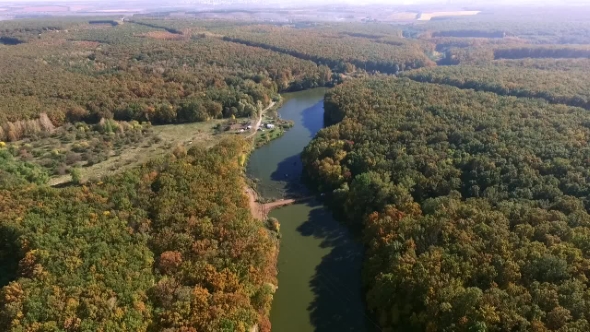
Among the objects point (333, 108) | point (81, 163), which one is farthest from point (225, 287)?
point (333, 108)

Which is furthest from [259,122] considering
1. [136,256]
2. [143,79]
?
[136,256]

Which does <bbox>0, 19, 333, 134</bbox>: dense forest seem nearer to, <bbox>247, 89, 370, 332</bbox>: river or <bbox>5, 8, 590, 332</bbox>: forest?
<bbox>5, 8, 590, 332</bbox>: forest

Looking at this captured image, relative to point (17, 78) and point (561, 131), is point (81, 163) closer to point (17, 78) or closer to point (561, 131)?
point (17, 78)

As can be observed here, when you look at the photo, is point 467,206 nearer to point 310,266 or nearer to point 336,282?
point 336,282

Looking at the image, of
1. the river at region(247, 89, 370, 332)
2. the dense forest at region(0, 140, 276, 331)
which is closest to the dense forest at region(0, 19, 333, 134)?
the river at region(247, 89, 370, 332)

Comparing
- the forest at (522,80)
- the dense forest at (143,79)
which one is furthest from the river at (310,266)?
the forest at (522,80)
